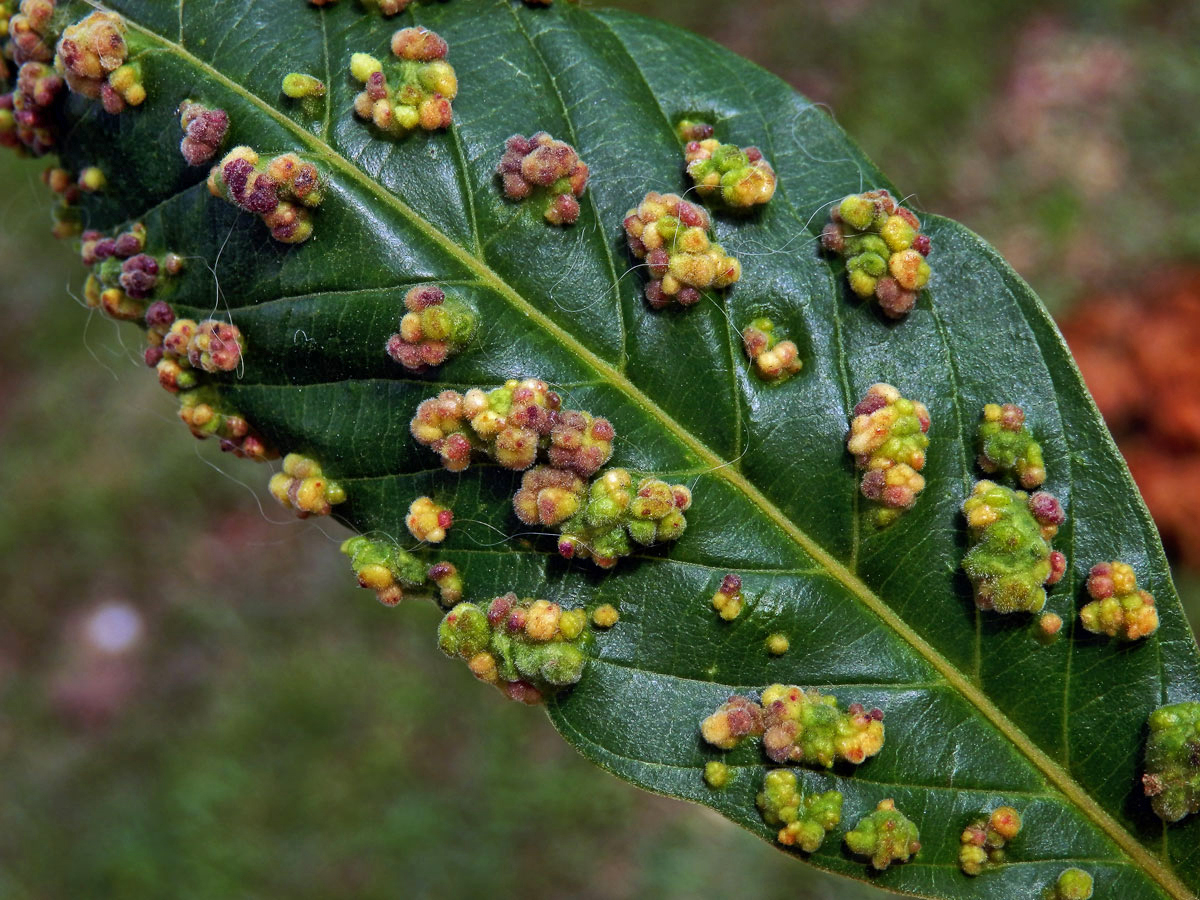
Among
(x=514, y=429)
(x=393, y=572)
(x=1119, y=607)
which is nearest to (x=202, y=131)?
(x=514, y=429)

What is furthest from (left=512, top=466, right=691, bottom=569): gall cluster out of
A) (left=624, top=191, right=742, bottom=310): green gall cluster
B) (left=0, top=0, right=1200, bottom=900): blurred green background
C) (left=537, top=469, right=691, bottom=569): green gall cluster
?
(left=0, top=0, right=1200, bottom=900): blurred green background

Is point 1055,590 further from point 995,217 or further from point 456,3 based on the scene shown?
point 995,217

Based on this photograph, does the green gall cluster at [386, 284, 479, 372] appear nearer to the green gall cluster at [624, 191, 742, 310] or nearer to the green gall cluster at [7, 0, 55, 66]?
the green gall cluster at [624, 191, 742, 310]

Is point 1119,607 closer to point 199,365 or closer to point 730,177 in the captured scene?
point 730,177

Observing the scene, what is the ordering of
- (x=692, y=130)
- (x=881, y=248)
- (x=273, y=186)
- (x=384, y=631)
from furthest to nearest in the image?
(x=384, y=631)
(x=692, y=130)
(x=881, y=248)
(x=273, y=186)

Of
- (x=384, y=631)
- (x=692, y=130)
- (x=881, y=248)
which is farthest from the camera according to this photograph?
Answer: (x=384, y=631)

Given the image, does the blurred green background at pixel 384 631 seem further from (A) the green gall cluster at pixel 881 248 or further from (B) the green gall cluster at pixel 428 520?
(A) the green gall cluster at pixel 881 248
